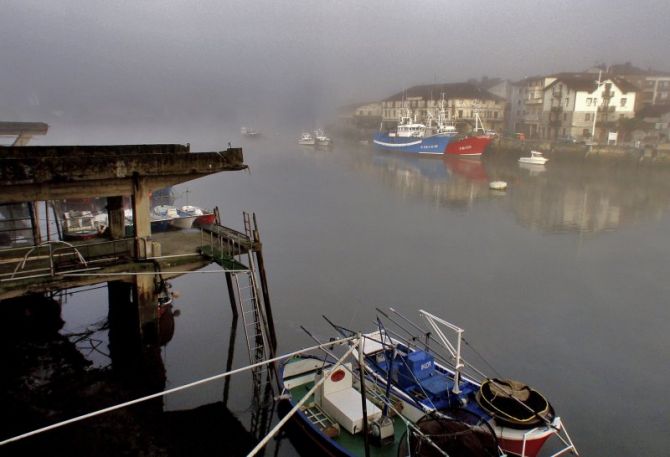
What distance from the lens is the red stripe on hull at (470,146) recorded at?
8962 centimetres

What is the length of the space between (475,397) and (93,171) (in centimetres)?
1289

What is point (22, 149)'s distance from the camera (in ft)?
57.3

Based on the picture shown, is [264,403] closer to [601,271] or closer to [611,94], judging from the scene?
[601,271]

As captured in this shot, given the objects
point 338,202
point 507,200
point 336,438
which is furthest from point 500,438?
point 507,200

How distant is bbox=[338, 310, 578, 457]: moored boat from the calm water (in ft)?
11.0

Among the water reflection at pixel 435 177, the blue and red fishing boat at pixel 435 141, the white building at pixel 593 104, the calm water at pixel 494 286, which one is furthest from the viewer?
the blue and red fishing boat at pixel 435 141

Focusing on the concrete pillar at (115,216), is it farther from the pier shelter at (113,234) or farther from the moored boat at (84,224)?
the moored boat at (84,224)

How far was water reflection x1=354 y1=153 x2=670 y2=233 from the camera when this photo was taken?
4688cm

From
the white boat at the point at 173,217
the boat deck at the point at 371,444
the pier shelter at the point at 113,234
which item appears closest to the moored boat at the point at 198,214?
the white boat at the point at 173,217

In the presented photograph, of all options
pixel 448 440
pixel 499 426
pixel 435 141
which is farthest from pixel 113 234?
pixel 435 141

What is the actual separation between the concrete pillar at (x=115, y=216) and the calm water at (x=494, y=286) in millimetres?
Result: 5007

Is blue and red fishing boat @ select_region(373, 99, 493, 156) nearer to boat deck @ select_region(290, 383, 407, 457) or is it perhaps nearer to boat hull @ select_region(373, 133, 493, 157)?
boat hull @ select_region(373, 133, 493, 157)

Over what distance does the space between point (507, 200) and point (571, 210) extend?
22.9 ft

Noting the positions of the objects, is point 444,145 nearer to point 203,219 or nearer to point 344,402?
point 203,219
